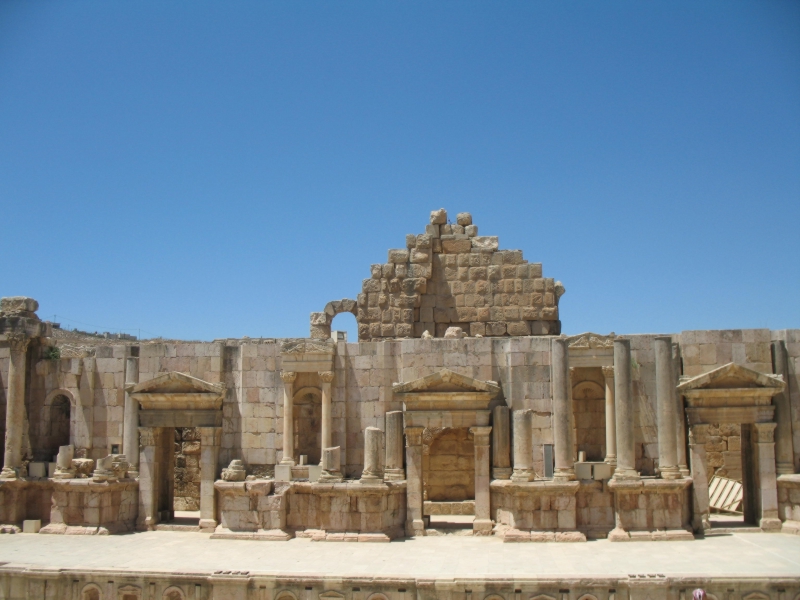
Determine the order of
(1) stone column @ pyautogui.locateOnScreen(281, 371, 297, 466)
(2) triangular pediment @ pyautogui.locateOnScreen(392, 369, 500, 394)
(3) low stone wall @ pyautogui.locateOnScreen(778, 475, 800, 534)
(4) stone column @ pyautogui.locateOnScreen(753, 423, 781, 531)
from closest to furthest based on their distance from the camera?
(3) low stone wall @ pyautogui.locateOnScreen(778, 475, 800, 534) → (4) stone column @ pyautogui.locateOnScreen(753, 423, 781, 531) → (2) triangular pediment @ pyautogui.locateOnScreen(392, 369, 500, 394) → (1) stone column @ pyautogui.locateOnScreen(281, 371, 297, 466)

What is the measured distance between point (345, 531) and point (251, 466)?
12.6 ft

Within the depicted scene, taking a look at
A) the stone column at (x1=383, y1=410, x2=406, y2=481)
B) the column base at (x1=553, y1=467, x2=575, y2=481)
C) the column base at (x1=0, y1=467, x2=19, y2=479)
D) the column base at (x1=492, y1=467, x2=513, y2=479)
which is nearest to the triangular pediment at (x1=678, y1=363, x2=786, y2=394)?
the column base at (x1=553, y1=467, x2=575, y2=481)

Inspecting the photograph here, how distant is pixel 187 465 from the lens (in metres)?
27.8

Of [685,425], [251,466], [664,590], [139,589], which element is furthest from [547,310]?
[139,589]

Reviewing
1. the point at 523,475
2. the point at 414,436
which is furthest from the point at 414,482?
the point at 523,475

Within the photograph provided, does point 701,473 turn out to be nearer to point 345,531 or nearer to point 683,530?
point 683,530

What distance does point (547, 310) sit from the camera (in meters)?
25.0

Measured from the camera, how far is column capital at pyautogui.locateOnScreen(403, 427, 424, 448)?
2083 cm

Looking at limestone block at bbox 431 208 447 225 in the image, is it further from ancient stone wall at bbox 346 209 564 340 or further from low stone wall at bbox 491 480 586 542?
low stone wall at bbox 491 480 586 542

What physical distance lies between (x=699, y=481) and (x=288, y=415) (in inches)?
404

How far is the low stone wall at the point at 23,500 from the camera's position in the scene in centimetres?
2206

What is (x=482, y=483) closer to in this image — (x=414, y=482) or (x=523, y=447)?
(x=523, y=447)

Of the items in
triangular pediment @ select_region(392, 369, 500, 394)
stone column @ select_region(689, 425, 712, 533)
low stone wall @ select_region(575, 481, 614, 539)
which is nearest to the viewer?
low stone wall @ select_region(575, 481, 614, 539)

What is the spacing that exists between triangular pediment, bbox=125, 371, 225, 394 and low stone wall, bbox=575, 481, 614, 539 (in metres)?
9.52
